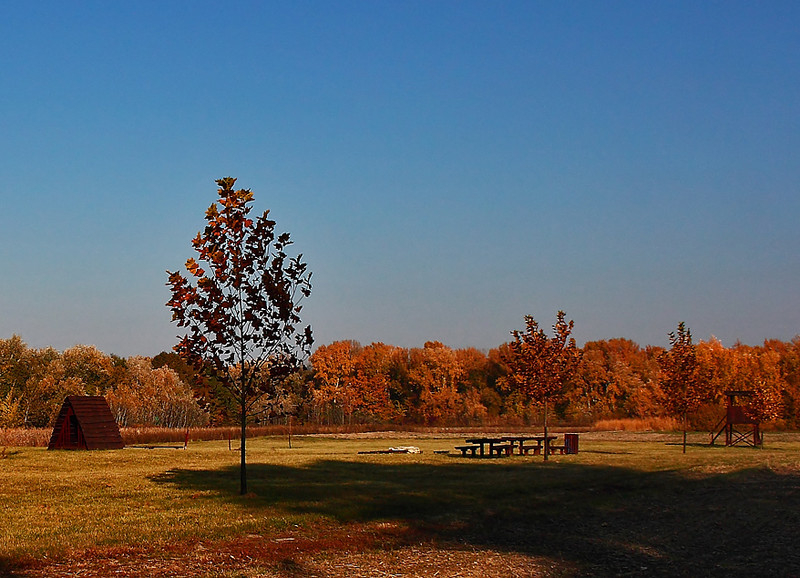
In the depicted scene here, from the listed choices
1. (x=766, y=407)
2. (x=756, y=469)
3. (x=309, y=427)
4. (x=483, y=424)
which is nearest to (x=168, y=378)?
(x=309, y=427)

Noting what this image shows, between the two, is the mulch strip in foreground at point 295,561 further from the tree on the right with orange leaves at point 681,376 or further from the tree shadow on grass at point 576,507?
the tree on the right with orange leaves at point 681,376

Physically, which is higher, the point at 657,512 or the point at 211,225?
the point at 211,225

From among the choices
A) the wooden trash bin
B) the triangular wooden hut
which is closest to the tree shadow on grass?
the wooden trash bin

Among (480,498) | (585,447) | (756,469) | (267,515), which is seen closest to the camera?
(267,515)

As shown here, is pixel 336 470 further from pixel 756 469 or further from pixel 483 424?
pixel 483 424

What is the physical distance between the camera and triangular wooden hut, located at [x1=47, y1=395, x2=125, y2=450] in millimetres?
33969

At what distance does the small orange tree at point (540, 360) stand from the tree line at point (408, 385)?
95.4 ft

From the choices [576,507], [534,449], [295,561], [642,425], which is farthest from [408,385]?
[295,561]

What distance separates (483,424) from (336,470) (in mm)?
49763

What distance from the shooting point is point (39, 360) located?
69.3m

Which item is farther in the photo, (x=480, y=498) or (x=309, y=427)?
(x=309, y=427)

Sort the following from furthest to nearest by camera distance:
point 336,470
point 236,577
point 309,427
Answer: point 309,427
point 336,470
point 236,577

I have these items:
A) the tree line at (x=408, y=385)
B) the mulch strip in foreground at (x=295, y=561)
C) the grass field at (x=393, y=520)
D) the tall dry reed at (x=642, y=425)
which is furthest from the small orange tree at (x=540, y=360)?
the tall dry reed at (x=642, y=425)

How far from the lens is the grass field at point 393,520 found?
38.6 ft
